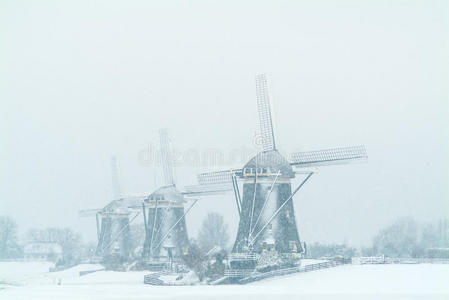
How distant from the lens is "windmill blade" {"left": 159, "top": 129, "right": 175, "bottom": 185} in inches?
1704

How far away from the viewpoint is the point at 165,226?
41531mm

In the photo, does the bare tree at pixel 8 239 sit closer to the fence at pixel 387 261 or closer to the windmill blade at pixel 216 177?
the windmill blade at pixel 216 177

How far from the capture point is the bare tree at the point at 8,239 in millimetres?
69500

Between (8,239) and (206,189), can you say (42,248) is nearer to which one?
(8,239)

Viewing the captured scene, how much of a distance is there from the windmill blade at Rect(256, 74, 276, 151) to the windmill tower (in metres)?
11.6

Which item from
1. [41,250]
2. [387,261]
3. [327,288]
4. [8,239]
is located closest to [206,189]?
[387,261]

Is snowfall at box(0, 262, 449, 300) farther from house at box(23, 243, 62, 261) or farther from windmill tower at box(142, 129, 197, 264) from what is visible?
house at box(23, 243, 62, 261)

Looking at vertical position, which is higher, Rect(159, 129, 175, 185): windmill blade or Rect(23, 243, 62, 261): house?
Rect(159, 129, 175, 185): windmill blade

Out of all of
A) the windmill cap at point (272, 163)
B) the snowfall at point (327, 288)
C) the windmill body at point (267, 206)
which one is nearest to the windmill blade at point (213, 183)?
the windmill cap at point (272, 163)

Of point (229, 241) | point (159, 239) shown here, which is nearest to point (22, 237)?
point (229, 241)

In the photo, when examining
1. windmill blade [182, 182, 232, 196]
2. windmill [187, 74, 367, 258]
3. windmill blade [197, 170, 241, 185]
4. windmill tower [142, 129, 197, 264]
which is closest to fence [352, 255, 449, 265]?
windmill [187, 74, 367, 258]

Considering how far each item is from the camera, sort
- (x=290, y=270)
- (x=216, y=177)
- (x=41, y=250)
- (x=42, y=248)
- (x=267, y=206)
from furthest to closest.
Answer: (x=42, y=248) → (x=41, y=250) → (x=216, y=177) → (x=267, y=206) → (x=290, y=270)

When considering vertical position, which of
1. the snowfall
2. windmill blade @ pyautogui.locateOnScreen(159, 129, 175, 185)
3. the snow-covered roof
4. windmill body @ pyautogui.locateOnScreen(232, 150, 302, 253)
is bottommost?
the snowfall

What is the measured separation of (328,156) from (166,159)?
16654 millimetres
